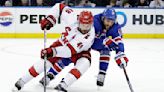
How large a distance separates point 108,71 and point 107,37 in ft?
4.26

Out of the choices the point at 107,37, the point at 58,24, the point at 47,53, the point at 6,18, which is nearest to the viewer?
the point at 47,53

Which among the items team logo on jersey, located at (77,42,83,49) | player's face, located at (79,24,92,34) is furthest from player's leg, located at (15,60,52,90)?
player's face, located at (79,24,92,34)

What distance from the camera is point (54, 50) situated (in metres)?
4.82

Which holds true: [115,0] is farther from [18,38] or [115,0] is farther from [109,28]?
[109,28]

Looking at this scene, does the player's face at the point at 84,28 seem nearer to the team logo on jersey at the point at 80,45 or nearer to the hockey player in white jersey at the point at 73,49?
the hockey player in white jersey at the point at 73,49

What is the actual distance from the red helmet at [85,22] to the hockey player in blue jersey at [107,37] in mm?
194

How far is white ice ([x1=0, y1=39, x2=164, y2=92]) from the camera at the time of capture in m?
5.17

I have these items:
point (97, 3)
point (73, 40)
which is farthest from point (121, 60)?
point (97, 3)

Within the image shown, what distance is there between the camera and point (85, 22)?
4.70 meters

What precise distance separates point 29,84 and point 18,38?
4.97m

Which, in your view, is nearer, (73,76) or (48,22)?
(73,76)

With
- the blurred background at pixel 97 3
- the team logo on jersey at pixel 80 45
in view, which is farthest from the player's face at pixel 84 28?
the blurred background at pixel 97 3

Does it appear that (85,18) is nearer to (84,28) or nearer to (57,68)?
(84,28)

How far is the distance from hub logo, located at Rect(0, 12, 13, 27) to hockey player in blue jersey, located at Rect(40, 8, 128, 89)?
508cm
